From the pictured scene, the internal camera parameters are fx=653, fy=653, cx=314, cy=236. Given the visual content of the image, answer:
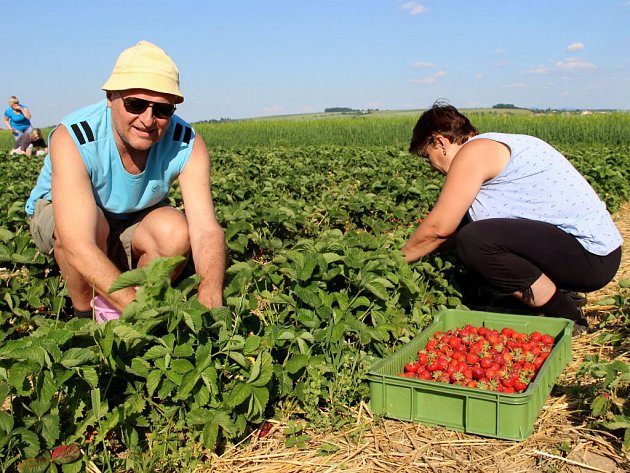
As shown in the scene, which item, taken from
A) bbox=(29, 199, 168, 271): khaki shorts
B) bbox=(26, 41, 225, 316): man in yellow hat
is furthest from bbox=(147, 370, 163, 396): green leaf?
bbox=(29, 199, 168, 271): khaki shorts

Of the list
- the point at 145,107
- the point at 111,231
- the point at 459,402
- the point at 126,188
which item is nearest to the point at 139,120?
the point at 145,107

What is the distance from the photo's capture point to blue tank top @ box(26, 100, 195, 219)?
292cm

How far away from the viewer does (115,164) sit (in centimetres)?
304

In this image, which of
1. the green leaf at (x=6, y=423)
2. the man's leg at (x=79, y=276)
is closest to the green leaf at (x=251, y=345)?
the green leaf at (x=6, y=423)

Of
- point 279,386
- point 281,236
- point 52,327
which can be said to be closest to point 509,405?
point 279,386

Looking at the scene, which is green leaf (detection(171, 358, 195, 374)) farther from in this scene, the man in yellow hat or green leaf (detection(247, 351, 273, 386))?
the man in yellow hat

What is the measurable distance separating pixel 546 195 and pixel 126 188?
2119mm

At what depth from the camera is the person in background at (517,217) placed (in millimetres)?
3322

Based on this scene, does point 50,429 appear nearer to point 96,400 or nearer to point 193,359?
point 96,400

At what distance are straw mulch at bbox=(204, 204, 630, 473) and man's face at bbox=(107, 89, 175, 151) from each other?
1342mm

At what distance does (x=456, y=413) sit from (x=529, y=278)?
121 cm

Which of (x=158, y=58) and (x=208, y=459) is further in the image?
(x=158, y=58)

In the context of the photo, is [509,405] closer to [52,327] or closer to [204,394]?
[204,394]

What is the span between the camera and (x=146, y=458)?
2.18 m
